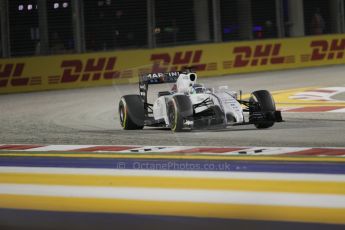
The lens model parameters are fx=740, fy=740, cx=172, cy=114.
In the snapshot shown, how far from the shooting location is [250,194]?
16.0 feet

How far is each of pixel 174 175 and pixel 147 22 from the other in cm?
1348

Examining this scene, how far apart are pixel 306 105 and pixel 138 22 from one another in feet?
27.4

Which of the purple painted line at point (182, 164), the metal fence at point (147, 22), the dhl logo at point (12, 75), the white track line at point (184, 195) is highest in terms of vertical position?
the metal fence at point (147, 22)

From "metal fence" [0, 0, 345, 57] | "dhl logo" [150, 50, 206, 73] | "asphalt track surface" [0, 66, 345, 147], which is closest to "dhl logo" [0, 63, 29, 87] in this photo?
"metal fence" [0, 0, 345, 57]

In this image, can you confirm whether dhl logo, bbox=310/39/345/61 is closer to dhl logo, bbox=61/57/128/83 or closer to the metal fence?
the metal fence

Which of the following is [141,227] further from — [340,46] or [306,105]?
[340,46]

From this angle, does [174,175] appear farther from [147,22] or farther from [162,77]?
[147,22]

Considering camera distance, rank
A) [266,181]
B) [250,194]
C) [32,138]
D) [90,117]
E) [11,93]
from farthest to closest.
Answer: [11,93] < [90,117] < [32,138] < [266,181] < [250,194]

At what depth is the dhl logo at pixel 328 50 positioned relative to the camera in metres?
19.9

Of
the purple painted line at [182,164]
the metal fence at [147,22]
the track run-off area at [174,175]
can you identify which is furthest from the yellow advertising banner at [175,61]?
the purple painted line at [182,164]

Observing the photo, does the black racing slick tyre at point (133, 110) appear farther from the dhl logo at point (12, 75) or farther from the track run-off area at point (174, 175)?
the dhl logo at point (12, 75)

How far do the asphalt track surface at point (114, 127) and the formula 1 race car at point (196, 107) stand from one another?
0.15m

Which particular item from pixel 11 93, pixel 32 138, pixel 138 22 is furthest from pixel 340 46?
pixel 32 138

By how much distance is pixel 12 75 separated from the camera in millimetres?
17641
